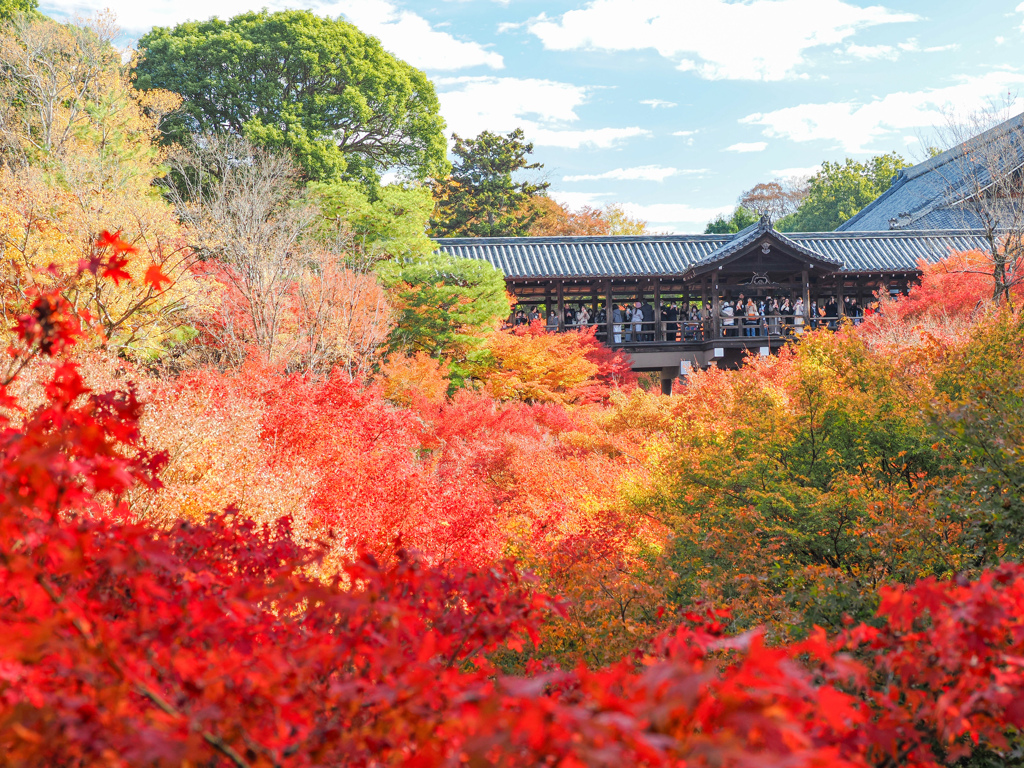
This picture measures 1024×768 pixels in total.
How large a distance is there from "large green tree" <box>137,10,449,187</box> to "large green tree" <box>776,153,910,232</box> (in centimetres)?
2903

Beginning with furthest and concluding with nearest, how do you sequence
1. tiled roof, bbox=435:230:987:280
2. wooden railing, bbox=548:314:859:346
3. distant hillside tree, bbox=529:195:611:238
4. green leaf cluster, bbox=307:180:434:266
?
distant hillside tree, bbox=529:195:611:238, tiled roof, bbox=435:230:987:280, wooden railing, bbox=548:314:859:346, green leaf cluster, bbox=307:180:434:266

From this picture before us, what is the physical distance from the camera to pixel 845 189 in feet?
147

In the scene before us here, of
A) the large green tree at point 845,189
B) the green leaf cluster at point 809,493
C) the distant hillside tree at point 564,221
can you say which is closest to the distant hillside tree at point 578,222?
the distant hillside tree at point 564,221

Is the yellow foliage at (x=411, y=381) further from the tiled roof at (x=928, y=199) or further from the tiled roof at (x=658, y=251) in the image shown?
the tiled roof at (x=928, y=199)

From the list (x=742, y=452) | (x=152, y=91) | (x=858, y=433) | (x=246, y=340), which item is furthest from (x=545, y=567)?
(x=152, y=91)

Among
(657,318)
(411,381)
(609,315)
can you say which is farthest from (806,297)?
(411,381)

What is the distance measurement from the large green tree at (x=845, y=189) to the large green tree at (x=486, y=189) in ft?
71.4

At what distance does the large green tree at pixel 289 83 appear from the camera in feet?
81.5

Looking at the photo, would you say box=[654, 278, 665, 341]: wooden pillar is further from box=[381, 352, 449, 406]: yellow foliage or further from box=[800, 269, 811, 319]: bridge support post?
box=[381, 352, 449, 406]: yellow foliage

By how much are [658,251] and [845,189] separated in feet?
85.1

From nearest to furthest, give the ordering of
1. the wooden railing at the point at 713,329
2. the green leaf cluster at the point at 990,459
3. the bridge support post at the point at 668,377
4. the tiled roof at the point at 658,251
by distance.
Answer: the green leaf cluster at the point at 990,459 < the wooden railing at the point at 713,329 < the bridge support post at the point at 668,377 < the tiled roof at the point at 658,251

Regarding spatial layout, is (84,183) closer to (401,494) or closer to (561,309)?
(401,494)

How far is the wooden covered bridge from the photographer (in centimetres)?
2208

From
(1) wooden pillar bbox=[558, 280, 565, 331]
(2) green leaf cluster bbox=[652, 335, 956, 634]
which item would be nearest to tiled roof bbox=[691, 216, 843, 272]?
(1) wooden pillar bbox=[558, 280, 565, 331]
